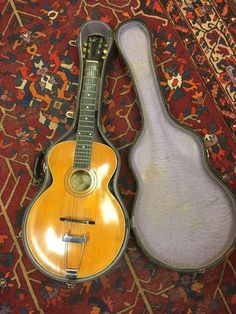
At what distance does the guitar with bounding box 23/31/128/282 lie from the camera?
4.73ft

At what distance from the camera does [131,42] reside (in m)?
1.67

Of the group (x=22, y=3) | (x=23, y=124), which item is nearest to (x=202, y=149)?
(x=23, y=124)

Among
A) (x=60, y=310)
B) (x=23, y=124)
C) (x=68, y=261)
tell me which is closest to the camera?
(x=68, y=261)

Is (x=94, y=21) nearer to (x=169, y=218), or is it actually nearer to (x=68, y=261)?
(x=169, y=218)

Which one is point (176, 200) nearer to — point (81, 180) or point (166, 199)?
point (166, 199)

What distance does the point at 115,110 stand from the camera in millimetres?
1729

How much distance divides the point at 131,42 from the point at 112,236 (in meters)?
0.84

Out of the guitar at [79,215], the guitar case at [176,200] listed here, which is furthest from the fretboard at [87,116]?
the guitar case at [176,200]

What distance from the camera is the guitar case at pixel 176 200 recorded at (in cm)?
151

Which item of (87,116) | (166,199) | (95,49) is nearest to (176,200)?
(166,199)

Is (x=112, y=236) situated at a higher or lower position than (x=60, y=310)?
higher

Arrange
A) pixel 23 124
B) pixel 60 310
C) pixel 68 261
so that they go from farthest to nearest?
1. pixel 23 124
2. pixel 60 310
3. pixel 68 261

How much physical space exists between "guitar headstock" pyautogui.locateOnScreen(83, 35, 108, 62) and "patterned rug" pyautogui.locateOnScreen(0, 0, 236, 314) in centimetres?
13

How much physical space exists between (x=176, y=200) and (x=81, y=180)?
0.39 meters
